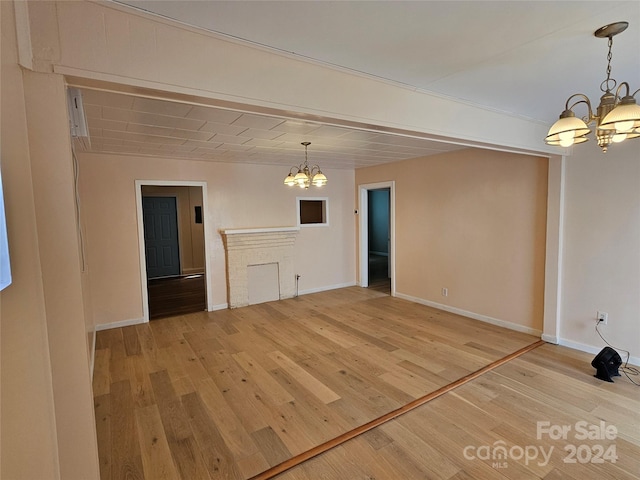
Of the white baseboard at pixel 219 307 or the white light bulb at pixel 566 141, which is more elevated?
the white light bulb at pixel 566 141

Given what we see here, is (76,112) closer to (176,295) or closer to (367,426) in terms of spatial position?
(367,426)

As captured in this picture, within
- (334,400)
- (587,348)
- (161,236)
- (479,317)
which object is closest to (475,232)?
(479,317)

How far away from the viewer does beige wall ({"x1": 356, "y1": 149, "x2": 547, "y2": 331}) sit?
4.12m

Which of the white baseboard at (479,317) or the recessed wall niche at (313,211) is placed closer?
the white baseboard at (479,317)

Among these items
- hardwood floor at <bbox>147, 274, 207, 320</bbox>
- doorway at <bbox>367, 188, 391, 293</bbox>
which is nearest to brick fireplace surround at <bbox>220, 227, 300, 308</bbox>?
hardwood floor at <bbox>147, 274, 207, 320</bbox>

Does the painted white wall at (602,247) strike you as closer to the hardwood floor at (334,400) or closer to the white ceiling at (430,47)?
the hardwood floor at (334,400)

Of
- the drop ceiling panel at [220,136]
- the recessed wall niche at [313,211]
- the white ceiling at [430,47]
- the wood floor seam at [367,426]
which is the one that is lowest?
the wood floor seam at [367,426]

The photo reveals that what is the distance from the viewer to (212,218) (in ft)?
17.6

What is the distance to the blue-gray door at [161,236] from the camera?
7.92 meters

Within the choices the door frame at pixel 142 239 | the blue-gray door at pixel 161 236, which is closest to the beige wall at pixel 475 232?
the door frame at pixel 142 239

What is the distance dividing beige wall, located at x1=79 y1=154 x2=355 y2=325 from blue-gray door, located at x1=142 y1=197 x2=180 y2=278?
11.2 ft

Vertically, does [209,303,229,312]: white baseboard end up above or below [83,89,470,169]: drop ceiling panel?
below

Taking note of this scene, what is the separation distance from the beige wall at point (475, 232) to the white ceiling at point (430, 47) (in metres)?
1.12

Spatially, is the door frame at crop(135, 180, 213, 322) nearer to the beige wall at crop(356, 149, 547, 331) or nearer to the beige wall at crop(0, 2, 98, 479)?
the beige wall at crop(356, 149, 547, 331)
